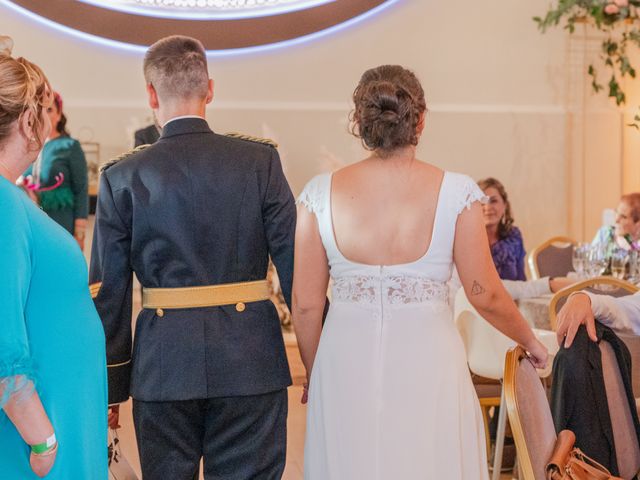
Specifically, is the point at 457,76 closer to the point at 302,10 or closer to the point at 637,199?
the point at 302,10

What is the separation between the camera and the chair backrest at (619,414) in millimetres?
2600

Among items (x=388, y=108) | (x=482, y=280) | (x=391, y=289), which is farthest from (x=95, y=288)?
(x=482, y=280)

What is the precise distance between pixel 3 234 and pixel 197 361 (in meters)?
0.89

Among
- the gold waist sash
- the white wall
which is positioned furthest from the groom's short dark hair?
the white wall

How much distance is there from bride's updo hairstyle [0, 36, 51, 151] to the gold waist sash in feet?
2.26

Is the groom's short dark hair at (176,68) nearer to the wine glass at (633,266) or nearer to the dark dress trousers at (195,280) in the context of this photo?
the dark dress trousers at (195,280)

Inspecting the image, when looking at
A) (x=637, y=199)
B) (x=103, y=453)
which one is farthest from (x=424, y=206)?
(x=637, y=199)

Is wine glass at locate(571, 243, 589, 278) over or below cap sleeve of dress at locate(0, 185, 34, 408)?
below

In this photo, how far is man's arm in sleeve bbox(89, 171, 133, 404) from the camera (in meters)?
2.57

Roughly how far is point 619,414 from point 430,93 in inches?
213

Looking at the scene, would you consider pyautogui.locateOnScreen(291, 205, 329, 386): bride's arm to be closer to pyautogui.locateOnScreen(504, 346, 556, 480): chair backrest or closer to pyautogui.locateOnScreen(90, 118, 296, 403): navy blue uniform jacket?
pyautogui.locateOnScreen(90, 118, 296, 403): navy blue uniform jacket

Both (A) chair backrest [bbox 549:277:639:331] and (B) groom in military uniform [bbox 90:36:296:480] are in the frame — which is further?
(A) chair backrest [bbox 549:277:639:331]

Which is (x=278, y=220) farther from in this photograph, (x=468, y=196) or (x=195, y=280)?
(x=468, y=196)

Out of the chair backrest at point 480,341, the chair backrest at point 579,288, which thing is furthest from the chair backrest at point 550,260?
the chair backrest at point 480,341
